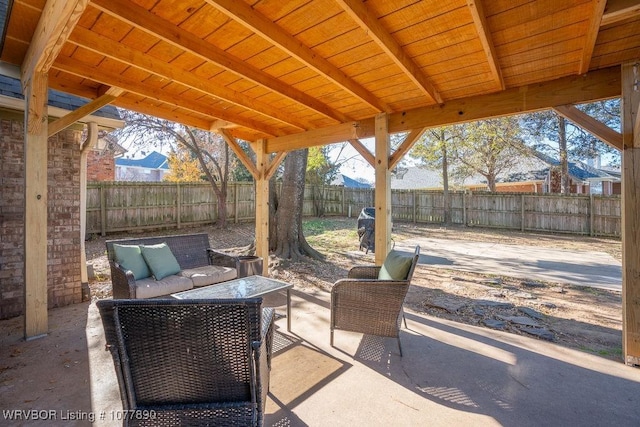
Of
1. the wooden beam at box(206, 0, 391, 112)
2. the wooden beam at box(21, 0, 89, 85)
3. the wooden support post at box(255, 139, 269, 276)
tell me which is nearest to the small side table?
the wooden support post at box(255, 139, 269, 276)

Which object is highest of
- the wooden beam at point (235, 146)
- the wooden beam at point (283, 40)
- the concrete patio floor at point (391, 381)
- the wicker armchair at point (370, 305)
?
the wooden beam at point (283, 40)

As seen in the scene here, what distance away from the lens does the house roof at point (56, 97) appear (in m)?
3.42

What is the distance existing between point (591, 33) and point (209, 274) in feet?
13.5

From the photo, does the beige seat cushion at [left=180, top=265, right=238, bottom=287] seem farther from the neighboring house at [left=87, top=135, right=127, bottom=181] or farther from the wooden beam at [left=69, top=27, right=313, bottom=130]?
the neighboring house at [left=87, top=135, right=127, bottom=181]

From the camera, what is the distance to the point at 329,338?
3107 millimetres

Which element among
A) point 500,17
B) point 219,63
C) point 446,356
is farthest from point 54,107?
point 446,356

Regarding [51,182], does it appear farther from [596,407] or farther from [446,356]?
[596,407]

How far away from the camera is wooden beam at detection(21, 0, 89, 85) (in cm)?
196

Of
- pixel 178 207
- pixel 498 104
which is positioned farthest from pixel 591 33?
pixel 178 207

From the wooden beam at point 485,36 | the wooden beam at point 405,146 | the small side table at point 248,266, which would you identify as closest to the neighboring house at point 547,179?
the wooden beam at point 405,146

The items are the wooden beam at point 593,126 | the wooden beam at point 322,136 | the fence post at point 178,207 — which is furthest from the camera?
the fence post at point 178,207

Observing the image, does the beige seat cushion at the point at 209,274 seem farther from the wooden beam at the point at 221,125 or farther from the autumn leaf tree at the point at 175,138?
the autumn leaf tree at the point at 175,138

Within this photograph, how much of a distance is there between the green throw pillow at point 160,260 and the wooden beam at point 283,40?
2.70m

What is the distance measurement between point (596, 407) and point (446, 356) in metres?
0.99
